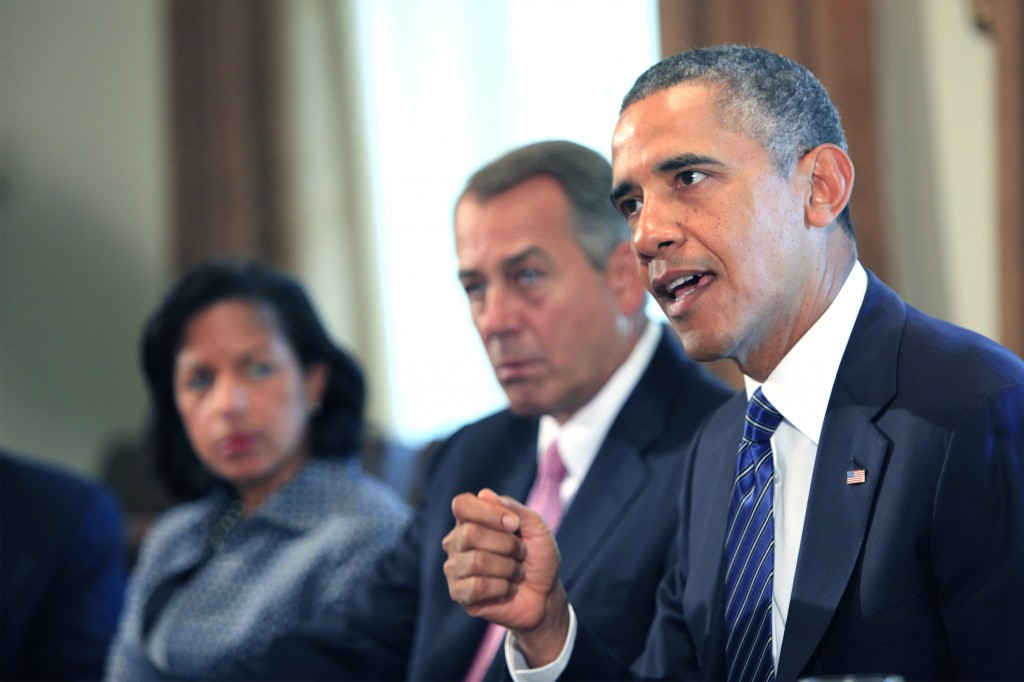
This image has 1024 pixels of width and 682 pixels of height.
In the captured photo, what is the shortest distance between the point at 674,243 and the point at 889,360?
0.32m

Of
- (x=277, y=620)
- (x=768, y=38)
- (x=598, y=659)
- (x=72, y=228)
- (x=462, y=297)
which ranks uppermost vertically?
(x=768, y=38)

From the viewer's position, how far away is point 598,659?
1.71 metres

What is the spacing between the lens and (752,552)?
156 centimetres

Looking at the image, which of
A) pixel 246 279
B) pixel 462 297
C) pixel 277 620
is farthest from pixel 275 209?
pixel 277 620

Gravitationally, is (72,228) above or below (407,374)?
above

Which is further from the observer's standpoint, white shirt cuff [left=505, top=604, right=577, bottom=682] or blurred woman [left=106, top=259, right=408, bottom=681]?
blurred woman [left=106, top=259, right=408, bottom=681]

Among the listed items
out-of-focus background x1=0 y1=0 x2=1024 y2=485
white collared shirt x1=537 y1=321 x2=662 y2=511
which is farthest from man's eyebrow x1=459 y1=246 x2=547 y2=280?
out-of-focus background x1=0 y1=0 x2=1024 y2=485

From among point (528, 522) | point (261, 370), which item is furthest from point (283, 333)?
point (528, 522)

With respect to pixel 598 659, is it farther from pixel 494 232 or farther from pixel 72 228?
pixel 72 228

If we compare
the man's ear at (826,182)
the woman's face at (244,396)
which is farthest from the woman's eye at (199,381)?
the man's ear at (826,182)

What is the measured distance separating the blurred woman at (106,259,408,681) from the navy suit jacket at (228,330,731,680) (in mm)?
201

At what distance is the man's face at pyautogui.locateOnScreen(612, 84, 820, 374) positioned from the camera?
1509 millimetres

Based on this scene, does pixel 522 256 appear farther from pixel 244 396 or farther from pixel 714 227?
pixel 244 396

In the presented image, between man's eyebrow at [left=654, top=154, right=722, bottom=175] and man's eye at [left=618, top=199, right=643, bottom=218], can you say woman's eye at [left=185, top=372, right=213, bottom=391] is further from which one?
man's eyebrow at [left=654, top=154, right=722, bottom=175]
